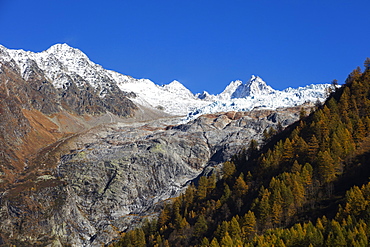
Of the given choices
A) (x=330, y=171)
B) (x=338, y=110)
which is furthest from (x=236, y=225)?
(x=338, y=110)

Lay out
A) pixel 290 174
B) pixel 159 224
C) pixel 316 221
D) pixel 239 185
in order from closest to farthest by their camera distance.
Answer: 1. pixel 316 221
2. pixel 290 174
3. pixel 239 185
4. pixel 159 224

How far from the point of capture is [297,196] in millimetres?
104000

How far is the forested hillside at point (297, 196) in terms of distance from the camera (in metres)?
85.4

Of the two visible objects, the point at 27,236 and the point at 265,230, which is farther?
the point at 27,236

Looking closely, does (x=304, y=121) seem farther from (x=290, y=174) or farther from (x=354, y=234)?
(x=354, y=234)

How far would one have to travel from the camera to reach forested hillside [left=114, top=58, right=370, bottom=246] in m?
85.4

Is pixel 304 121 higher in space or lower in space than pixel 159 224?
higher

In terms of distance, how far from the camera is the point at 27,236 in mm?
196250

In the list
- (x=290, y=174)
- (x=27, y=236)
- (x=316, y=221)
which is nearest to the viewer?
(x=316, y=221)

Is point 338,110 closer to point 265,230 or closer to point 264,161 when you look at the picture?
point 264,161

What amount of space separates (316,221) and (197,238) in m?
39.4

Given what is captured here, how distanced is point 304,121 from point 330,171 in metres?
42.0

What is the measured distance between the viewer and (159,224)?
14412 cm

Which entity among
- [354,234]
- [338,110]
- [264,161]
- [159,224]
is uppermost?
[338,110]
